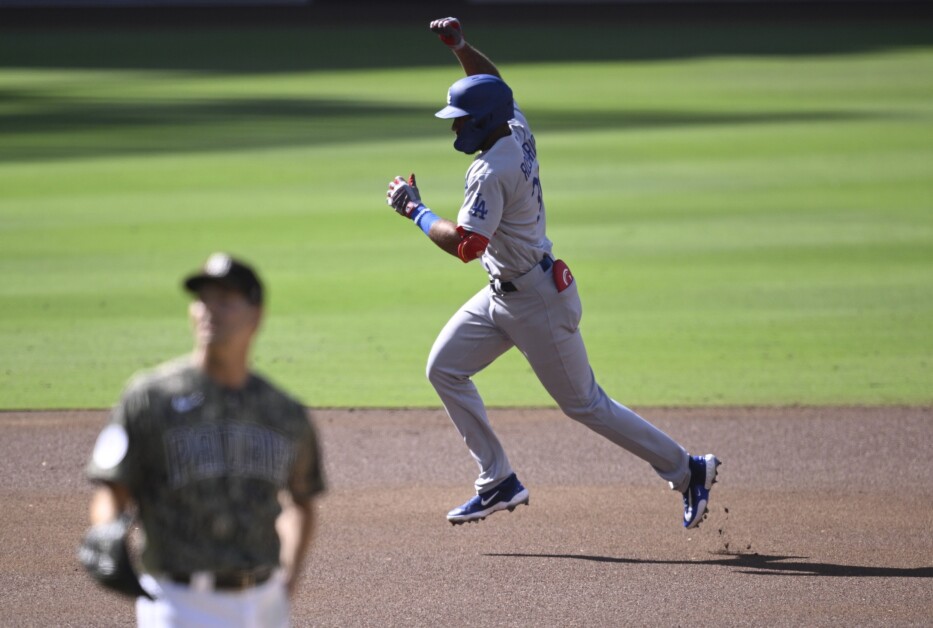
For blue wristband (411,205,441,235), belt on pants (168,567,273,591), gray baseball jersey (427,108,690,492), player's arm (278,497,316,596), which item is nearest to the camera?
belt on pants (168,567,273,591)

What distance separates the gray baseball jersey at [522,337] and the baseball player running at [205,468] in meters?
2.98

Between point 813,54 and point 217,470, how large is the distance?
1004 inches

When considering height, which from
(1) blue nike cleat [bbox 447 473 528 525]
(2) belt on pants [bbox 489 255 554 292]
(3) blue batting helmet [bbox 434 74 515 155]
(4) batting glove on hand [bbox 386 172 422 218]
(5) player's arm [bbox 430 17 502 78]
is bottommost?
(1) blue nike cleat [bbox 447 473 528 525]

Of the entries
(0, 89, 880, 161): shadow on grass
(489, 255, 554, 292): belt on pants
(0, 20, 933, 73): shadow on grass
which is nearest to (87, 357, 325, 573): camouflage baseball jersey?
(489, 255, 554, 292): belt on pants

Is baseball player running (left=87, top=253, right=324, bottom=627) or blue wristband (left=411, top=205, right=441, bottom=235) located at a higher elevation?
blue wristband (left=411, top=205, right=441, bottom=235)

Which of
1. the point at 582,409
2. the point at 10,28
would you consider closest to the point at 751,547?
the point at 582,409

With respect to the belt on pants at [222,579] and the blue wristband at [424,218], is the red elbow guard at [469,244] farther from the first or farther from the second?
the belt on pants at [222,579]

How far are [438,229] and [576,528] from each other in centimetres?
167

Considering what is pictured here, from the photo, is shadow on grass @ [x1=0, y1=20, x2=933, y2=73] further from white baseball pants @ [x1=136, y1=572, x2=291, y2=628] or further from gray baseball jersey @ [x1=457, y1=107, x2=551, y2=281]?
white baseball pants @ [x1=136, y1=572, x2=291, y2=628]

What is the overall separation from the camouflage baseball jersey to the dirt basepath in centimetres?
225

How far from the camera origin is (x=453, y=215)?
47.9 feet

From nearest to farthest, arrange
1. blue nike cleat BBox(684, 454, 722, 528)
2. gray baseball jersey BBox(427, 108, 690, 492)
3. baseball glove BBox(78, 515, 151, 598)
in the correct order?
baseball glove BBox(78, 515, 151, 598) < gray baseball jersey BBox(427, 108, 690, 492) < blue nike cleat BBox(684, 454, 722, 528)

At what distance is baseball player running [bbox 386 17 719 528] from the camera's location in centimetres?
611

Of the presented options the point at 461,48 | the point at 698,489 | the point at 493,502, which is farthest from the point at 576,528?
the point at 461,48
